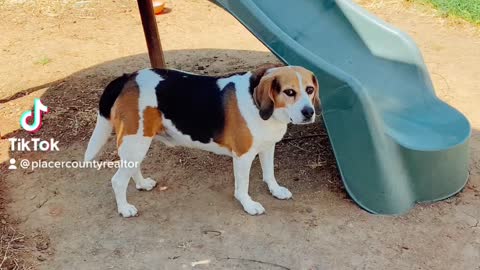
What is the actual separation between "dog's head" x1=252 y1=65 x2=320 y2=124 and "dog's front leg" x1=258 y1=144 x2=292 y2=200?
519 mm

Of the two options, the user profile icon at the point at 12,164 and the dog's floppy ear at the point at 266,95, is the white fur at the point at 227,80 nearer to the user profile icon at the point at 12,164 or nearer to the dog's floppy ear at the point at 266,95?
the dog's floppy ear at the point at 266,95

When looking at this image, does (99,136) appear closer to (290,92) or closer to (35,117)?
(290,92)

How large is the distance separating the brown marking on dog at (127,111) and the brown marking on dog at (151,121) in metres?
0.04

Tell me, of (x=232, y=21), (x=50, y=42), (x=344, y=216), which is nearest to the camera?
(x=344, y=216)

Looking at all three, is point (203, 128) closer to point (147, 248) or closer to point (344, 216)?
point (147, 248)

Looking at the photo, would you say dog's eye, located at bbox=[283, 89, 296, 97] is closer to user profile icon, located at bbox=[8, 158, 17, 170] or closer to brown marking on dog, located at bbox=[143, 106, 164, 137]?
brown marking on dog, located at bbox=[143, 106, 164, 137]

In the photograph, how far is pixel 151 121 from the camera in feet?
11.0

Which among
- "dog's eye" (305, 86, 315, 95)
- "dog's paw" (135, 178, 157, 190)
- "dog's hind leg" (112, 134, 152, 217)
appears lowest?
"dog's paw" (135, 178, 157, 190)

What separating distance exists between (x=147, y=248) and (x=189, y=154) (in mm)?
1062

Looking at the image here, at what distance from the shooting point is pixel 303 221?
3.52m

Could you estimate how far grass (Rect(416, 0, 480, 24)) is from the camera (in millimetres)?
6634

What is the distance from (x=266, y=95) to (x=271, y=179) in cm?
78

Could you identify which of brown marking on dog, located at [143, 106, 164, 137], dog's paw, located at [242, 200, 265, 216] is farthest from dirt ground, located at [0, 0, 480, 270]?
brown marking on dog, located at [143, 106, 164, 137]

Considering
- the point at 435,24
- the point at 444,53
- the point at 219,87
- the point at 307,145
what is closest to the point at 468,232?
the point at 307,145
